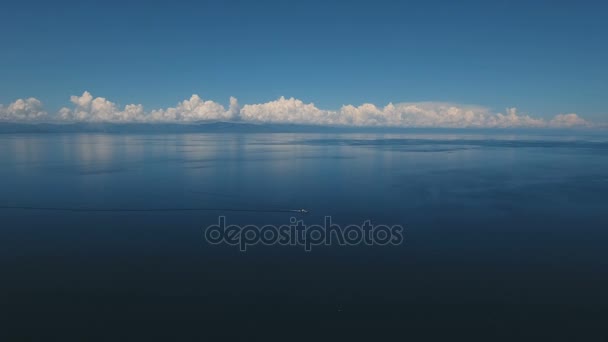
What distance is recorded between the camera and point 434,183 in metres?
43.0

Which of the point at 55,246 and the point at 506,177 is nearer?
the point at 55,246

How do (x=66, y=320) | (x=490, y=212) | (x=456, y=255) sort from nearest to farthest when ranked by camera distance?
(x=66, y=320)
(x=456, y=255)
(x=490, y=212)

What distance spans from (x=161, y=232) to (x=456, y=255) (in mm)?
18514

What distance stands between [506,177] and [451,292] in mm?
37122

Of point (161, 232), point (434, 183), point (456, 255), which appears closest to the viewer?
point (456, 255)

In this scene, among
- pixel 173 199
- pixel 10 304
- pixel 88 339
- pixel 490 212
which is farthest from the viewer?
pixel 173 199

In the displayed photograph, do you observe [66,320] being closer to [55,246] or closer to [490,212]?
[55,246]

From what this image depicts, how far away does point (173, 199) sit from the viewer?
112 feet

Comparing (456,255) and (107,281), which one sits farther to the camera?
(456,255)

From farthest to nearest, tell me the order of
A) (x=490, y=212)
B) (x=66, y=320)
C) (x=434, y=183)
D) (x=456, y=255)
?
(x=434, y=183), (x=490, y=212), (x=456, y=255), (x=66, y=320)

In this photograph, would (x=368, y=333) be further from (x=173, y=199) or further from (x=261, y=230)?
(x=173, y=199)

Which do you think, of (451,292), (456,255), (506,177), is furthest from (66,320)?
(506,177)

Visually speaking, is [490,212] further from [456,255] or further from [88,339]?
[88,339]

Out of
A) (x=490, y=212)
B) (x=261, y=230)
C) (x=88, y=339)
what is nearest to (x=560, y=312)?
(x=490, y=212)
